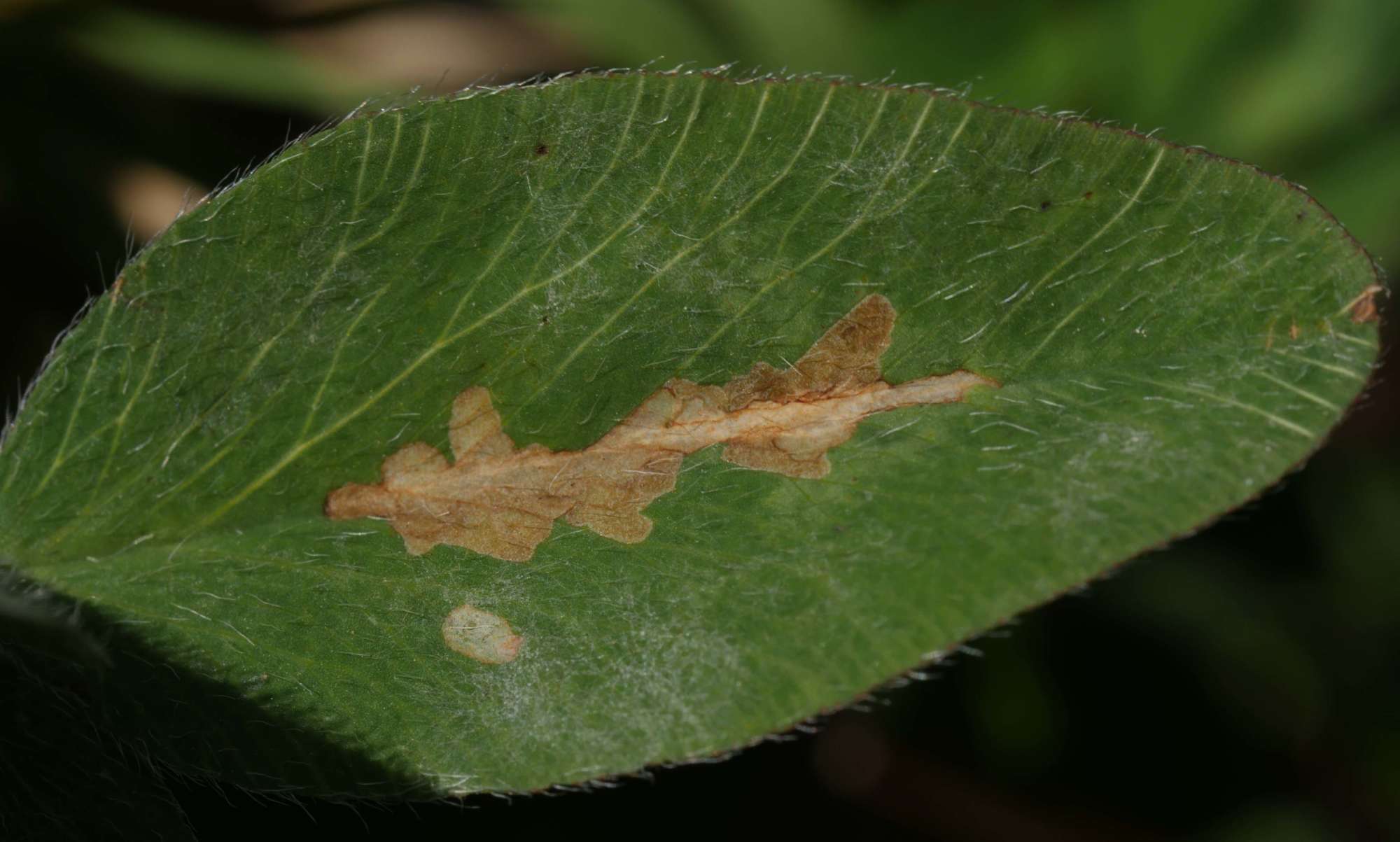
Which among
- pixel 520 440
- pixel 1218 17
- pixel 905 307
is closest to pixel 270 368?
pixel 520 440

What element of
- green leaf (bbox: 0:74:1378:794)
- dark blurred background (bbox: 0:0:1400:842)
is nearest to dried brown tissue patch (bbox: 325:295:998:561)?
green leaf (bbox: 0:74:1378:794)

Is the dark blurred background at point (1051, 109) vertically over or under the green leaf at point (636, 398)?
over

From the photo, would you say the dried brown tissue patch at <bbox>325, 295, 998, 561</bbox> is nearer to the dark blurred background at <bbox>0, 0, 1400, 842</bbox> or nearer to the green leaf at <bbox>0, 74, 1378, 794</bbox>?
the green leaf at <bbox>0, 74, 1378, 794</bbox>

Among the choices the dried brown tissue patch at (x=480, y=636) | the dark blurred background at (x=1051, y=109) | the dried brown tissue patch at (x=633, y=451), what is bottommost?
the dried brown tissue patch at (x=480, y=636)

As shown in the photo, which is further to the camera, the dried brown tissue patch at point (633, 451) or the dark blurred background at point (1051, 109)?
the dark blurred background at point (1051, 109)

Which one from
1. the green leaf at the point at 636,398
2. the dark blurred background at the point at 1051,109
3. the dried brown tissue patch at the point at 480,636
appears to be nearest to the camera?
the green leaf at the point at 636,398

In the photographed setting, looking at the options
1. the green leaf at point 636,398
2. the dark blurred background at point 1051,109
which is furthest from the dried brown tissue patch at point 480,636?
the dark blurred background at point 1051,109

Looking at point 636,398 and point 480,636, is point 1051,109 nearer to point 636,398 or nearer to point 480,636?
point 636,398

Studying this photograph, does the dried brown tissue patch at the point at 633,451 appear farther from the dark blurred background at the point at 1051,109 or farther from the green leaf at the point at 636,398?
the dark blurred background at the point at 1051,109
